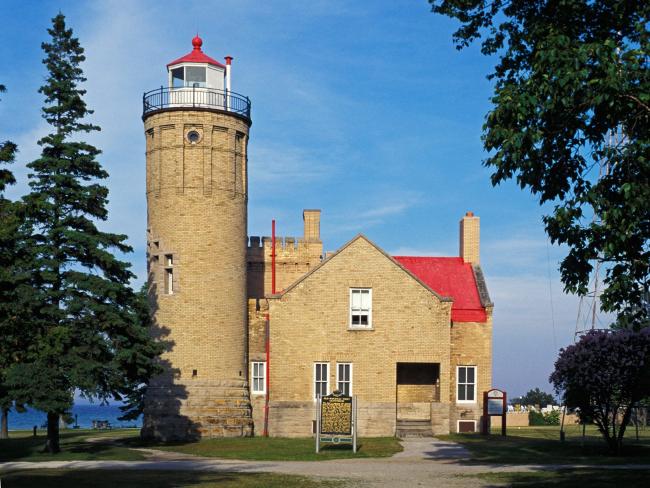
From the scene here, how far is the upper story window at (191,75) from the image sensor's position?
40906 millimetres

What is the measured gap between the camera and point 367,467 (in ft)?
83.9

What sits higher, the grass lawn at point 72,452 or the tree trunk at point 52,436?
the tree trunk at point 52,436

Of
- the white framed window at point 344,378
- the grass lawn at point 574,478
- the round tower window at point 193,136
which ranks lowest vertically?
the grass lawn at point 574,478

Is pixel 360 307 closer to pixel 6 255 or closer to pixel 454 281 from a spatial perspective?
pixel 454 281

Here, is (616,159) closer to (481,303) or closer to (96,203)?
(96,203)

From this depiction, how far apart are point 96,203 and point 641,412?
38.8 meters

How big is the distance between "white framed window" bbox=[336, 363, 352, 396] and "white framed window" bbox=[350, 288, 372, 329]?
1834mm

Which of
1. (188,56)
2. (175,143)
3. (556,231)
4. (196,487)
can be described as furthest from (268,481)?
(188,56)

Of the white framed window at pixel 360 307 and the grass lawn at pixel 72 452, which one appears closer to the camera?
the grass lawn at pixel 72 452

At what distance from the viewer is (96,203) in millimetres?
32938

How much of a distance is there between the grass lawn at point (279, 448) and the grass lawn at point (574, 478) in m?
7.09

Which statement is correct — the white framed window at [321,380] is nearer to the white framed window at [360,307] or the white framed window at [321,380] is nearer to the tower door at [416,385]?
the white framed window at [360,307]

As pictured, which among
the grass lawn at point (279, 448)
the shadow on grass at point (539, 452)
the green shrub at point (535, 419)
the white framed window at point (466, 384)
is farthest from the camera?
the green shrub at point (535, 419)

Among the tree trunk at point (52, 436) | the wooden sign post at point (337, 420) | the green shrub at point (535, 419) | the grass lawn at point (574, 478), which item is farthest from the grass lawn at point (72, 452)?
the green shrub at point (535, 419)
